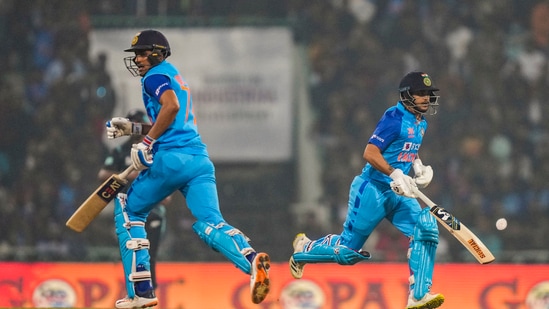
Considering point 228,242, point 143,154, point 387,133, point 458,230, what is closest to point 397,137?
point 387,133

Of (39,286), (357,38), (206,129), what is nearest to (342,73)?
(357,38)

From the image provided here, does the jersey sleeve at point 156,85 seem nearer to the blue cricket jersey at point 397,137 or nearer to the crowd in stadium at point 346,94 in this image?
the blue cricket jersey at point 397,137

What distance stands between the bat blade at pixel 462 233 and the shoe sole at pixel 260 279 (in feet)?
4.34

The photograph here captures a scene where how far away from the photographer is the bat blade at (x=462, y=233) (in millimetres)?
6875

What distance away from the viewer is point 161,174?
6633 mm

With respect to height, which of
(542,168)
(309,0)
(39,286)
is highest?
(309,0)

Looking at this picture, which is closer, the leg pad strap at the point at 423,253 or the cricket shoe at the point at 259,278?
the cricket shoe at the point at 259,278

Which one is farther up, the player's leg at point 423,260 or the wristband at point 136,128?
the wristband at point 136,128

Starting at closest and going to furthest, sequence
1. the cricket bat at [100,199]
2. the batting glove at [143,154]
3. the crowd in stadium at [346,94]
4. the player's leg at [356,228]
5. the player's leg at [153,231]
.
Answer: the batting glove at [143,154], the cricket bat at [100,199], the player's leg at [356,228], the player's leg at [153,231], the crowd in stadium at [346,94]

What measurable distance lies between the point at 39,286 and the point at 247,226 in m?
3.75

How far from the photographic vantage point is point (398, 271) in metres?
10.1

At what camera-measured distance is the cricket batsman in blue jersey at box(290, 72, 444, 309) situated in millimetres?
6891

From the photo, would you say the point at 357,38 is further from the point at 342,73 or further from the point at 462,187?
the point at 462,187

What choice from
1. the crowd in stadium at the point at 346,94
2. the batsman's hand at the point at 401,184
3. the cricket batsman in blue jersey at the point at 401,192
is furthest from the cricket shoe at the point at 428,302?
the crowd in stadium at the point at 346,94
